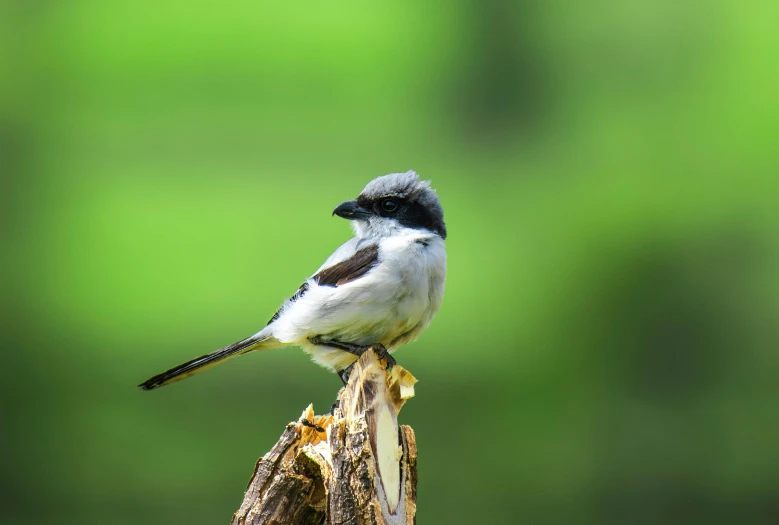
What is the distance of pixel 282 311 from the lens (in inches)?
124

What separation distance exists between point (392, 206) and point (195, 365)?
0.97 meters

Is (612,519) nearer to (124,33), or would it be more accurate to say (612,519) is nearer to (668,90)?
(668,90)

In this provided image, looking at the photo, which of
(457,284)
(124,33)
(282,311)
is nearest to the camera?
(282,311)

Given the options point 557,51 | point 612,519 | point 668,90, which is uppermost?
point 557,51

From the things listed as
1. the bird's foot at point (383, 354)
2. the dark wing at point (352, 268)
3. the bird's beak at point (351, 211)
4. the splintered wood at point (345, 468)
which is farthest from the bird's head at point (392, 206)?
the splintered wood at point (345, 468)

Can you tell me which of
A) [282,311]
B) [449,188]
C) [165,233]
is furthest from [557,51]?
[282,311]

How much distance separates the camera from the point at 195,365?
2.96 metres

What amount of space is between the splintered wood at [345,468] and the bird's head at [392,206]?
718mm

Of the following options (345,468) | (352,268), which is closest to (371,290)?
(352,268)

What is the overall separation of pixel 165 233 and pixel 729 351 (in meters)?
4.08

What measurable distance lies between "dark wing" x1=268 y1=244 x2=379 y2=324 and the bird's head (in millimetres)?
147

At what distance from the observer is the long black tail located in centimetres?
293

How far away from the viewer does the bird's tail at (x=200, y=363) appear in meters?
2.93

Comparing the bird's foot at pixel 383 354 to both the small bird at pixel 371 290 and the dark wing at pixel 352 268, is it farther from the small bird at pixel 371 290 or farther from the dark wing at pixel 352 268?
the dark wing at pixel 352 268
